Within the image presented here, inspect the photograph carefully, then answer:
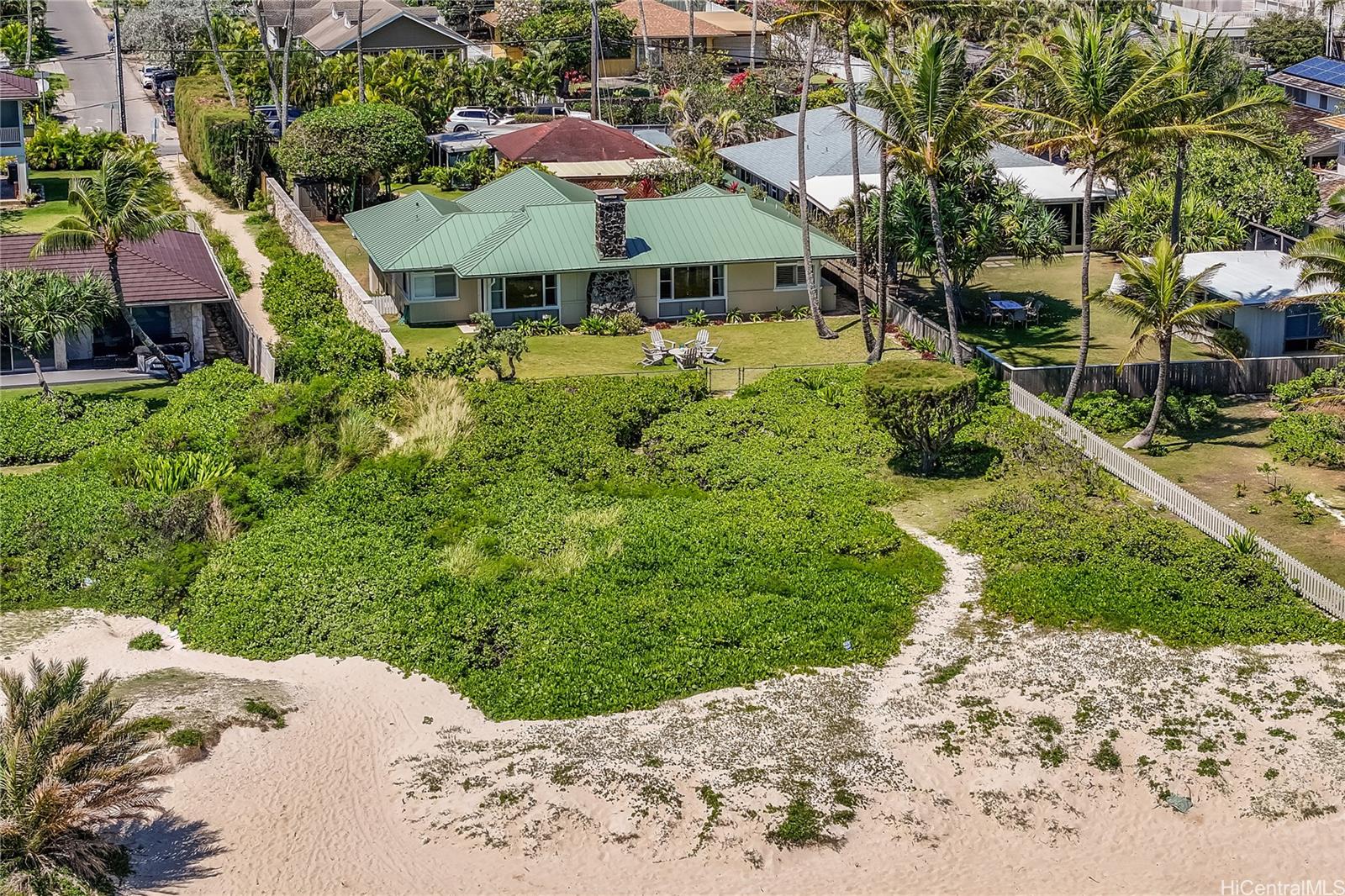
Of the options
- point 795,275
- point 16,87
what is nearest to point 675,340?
point 795,275

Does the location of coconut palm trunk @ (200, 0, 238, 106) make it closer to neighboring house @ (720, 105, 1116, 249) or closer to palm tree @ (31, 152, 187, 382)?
neighboring house @ (720, 105, 1116, 249)

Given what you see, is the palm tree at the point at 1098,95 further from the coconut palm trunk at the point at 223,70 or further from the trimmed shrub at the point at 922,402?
the coconut palm trunk at the point at 223,70

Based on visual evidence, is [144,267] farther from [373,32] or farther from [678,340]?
[373,32]

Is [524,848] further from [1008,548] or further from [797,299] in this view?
[797,299]

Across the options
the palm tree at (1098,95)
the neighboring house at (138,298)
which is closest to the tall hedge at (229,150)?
the neighboring house at (138,298)

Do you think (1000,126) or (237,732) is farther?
(1000,126)

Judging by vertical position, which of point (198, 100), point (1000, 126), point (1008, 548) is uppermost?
point (198, 100)

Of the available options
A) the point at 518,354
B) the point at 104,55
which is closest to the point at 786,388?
the point at 518,354

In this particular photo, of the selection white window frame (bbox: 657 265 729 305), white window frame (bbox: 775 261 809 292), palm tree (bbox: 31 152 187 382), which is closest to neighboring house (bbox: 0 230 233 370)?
palm tree (bbox: 31 152 187 382)
